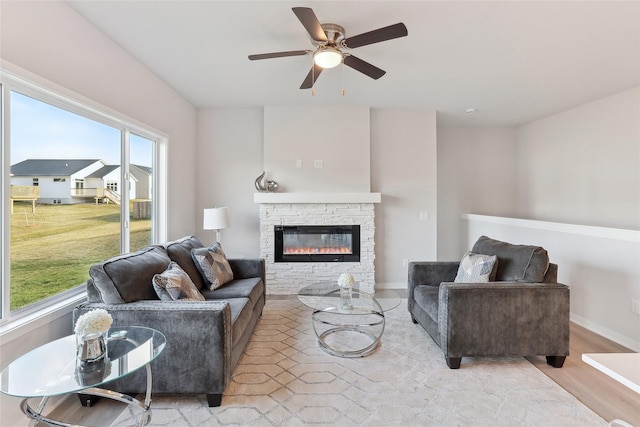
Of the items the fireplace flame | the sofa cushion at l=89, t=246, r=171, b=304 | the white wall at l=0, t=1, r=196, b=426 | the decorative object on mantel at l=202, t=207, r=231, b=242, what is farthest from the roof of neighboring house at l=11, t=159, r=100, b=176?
the fireplace flame

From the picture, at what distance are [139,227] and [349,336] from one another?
8.24ft

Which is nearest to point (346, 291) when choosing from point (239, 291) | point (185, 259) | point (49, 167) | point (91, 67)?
point (239, 291)

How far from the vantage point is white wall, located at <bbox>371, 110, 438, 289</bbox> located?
4.48 m

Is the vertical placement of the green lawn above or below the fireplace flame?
above

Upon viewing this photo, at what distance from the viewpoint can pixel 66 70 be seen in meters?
2.07

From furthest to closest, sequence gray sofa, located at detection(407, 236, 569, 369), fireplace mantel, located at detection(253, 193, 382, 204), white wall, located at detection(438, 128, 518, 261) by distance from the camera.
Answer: white wall, located at detection(438, 128, 518, 261)
fireplace mantel, located at detection(253, 193, 382, 204)
gray sofa, located at detection(407, 236, 569, 369)

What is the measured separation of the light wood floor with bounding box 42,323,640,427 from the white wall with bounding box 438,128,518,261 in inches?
109

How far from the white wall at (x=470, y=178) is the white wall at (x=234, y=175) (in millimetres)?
3188

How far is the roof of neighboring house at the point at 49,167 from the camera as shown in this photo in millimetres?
1857

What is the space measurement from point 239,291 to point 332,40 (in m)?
2.27

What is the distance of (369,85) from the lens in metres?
3.45

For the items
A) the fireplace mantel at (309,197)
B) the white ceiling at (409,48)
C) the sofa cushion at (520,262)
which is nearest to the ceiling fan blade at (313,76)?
the white ceiling at (409,48)

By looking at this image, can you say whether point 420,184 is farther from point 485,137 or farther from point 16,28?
point 16,28

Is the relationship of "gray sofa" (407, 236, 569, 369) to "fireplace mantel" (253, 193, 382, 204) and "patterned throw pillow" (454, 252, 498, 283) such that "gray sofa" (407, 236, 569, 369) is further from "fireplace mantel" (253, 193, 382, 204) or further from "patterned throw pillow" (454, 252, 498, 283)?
"fireplace mantel" (253, 193, 382, 204)
